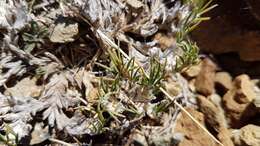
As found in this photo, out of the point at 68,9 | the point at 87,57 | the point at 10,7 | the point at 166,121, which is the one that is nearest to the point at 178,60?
the point at 166,121

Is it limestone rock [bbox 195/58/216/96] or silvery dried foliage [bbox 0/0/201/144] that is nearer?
silvery dried foliage [bbox 0/0/201/144]

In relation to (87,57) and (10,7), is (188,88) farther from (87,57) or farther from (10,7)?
(10,7)

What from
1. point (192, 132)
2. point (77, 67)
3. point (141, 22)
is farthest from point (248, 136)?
point (77, 67)

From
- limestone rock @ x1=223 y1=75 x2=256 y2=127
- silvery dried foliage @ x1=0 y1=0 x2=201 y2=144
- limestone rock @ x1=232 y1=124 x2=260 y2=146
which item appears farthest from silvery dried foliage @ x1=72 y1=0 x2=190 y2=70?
limestone rock @ x1=232 y1=124 x2=260 y2=146

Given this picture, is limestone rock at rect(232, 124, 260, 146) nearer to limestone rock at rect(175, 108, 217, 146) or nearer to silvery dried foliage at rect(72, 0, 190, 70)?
limestone rock at rect(175, 108, 217, 146)

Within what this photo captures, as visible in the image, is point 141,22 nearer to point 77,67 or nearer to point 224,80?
point 77,67

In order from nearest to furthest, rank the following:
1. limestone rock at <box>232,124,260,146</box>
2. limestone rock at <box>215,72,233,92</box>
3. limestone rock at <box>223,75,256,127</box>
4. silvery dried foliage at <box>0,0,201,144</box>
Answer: silvery dried foliage at <box>0,0,201,144</box> < limestone rock at <box>232,124,260,146</box> < limestone rock at <box>223,75,256,127</box> < limestone rock at <box>215,72,233,92</box>
